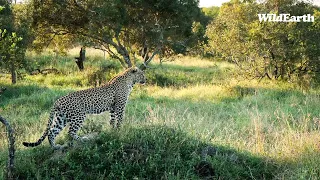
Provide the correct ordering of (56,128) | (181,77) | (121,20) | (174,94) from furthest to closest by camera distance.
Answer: (181,77) → (121,20) → (174,94) → (56,128)

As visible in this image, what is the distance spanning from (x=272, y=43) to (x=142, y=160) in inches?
317

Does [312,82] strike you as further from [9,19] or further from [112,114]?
[9,19]

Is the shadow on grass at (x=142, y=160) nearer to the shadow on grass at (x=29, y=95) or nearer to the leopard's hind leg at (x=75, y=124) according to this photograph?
the leopard's hind leg at (x=75, y=124)

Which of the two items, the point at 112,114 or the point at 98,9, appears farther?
the point at 98,9

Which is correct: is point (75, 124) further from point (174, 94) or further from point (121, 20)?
point (121, 20)

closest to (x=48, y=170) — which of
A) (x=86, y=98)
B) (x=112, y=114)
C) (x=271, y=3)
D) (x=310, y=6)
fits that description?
(x=86, y=98)

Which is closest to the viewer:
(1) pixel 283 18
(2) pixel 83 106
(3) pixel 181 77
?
(2) pixel 83 106

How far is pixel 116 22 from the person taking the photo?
13305 millimetres

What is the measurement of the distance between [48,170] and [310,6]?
11.3 meters

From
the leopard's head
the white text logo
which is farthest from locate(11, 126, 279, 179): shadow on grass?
the white text logo

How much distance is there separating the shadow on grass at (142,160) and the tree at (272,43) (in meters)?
7.02

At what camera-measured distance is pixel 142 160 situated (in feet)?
17.5

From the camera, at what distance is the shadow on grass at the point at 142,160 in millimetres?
5141

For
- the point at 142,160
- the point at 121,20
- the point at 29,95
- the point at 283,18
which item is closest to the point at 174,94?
the point at 121,20
